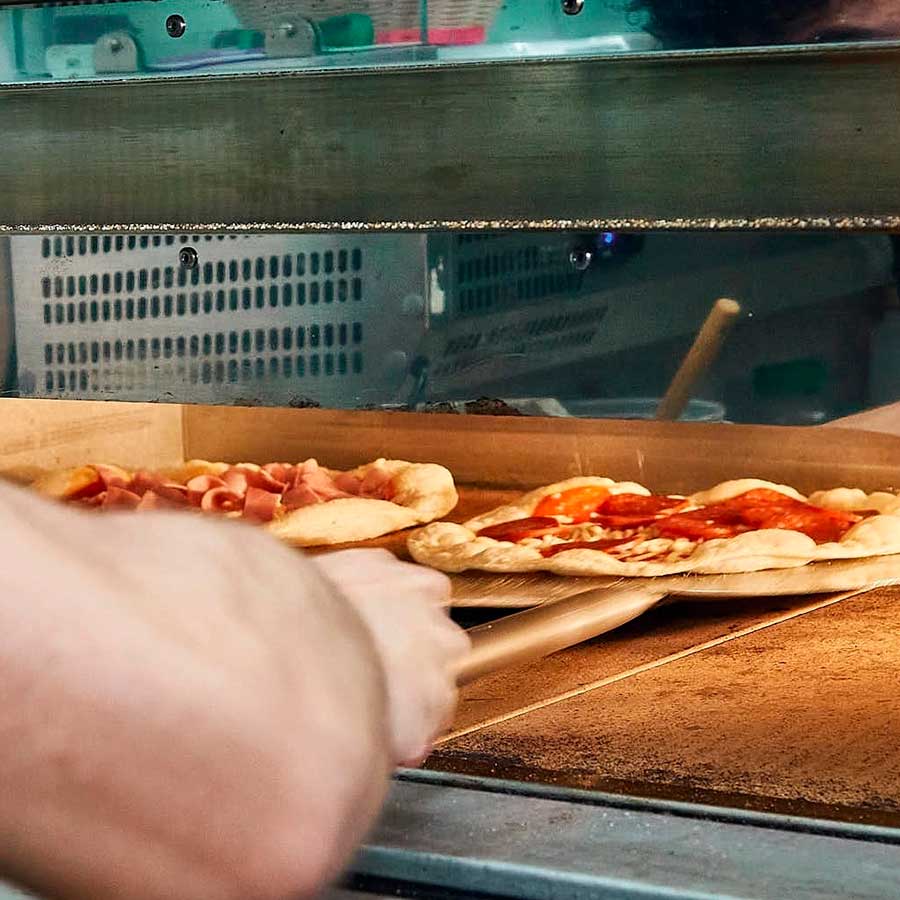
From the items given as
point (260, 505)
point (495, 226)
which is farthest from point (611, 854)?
point (260, 505)

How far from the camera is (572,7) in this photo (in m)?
1.32

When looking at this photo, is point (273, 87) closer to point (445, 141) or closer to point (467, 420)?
point (445, 141)

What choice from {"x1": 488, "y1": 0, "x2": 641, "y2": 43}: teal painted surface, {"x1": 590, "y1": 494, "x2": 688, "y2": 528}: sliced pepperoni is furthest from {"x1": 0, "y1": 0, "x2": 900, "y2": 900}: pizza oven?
{"x1": 590, "y1": 494, "x2": 688, "y2": 528}: sliced pepperoni

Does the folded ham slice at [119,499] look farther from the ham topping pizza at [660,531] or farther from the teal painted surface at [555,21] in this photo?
the teal painted surface at [555,21]

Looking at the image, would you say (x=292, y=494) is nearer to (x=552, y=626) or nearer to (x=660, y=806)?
(x=552, y=626)

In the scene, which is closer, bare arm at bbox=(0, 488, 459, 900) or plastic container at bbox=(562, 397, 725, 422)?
bare arm at bbox=(0, 488, 459, 900)

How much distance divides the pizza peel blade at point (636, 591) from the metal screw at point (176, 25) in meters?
0.68

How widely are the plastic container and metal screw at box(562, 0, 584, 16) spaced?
38 cm

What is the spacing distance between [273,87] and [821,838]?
882mm

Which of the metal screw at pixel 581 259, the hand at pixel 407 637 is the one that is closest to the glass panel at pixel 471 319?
the metal screw at pixel 581 259

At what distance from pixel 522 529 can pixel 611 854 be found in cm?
137

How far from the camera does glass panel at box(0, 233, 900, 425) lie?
1.40m

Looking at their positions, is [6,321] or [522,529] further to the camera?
[522,529]

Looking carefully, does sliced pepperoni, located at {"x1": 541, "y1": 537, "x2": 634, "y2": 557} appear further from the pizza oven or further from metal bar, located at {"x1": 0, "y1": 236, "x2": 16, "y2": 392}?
metal bar, located at {"x1": 0, "y1": 236, "x2": 16, "y2": 392}
